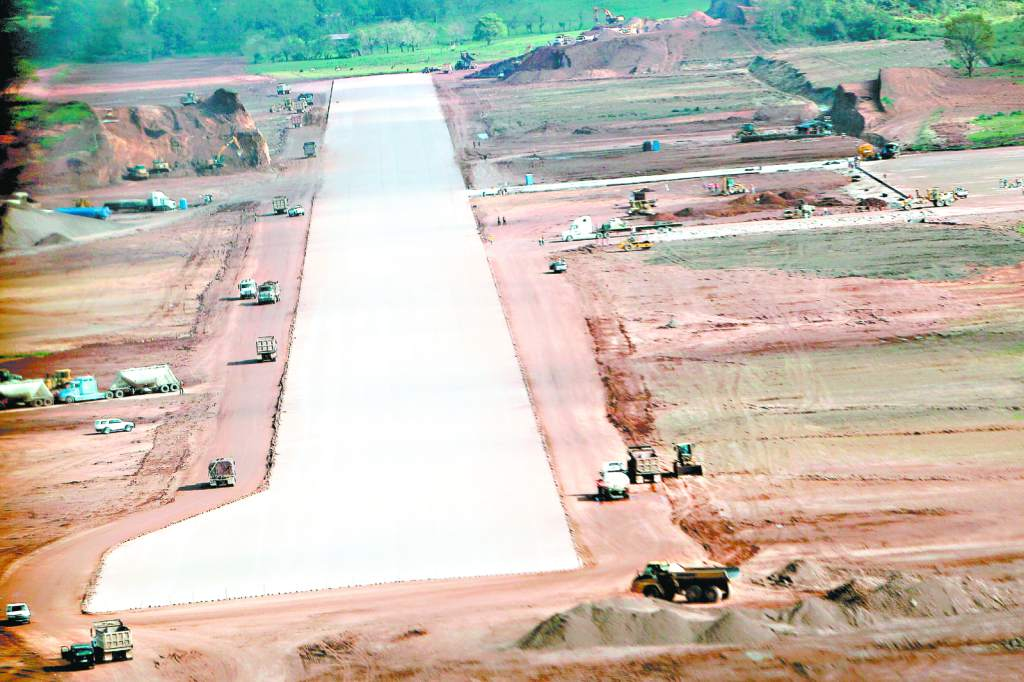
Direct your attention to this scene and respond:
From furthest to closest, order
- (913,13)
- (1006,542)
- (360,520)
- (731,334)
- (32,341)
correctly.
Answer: (913,13) → (32,341) → (731,334) → (360,520) → (1006,542)

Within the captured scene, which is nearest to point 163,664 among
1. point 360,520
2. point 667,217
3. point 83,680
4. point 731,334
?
point 83,680

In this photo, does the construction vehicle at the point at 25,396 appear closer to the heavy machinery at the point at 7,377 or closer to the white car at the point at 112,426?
the heavy machinery at the point at 7,377

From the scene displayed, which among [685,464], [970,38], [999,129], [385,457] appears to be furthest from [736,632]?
[970,38]

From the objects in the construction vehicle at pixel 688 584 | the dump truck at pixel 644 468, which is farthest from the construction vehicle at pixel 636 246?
the construction vehicle at pixel 688 584

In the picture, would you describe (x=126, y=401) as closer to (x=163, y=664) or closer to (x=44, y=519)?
(x=44, y=519)

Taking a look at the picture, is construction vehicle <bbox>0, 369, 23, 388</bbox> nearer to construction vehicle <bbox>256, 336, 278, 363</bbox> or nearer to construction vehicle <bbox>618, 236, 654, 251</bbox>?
construction vehicle <bbox>256, 336, 278, 363</bbox>

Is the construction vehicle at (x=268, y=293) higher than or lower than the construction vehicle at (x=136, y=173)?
lower

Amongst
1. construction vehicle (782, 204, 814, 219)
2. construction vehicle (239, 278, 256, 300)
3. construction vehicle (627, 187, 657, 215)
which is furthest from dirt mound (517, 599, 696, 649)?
construction vehicle (627, 187, 657, 215)
